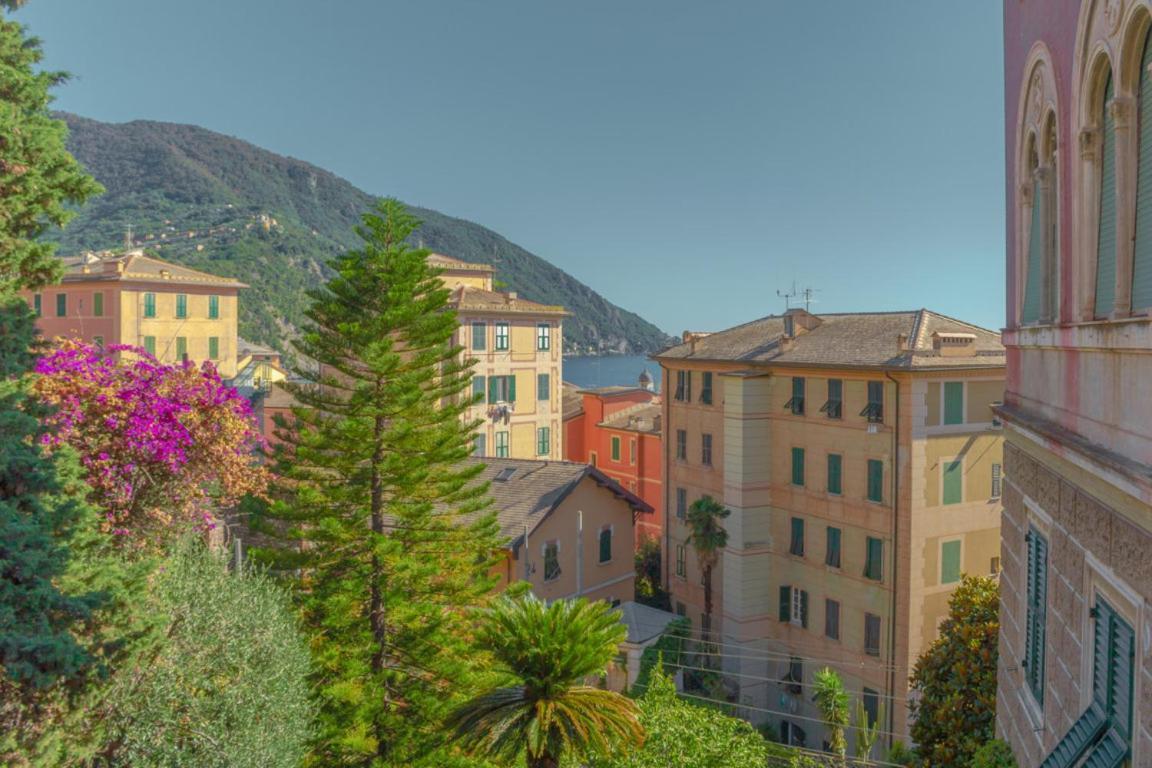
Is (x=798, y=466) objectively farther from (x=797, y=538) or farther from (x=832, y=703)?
(x=832, y=703)

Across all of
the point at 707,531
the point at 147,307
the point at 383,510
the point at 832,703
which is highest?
the point at 147,307

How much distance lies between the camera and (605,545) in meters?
26.4

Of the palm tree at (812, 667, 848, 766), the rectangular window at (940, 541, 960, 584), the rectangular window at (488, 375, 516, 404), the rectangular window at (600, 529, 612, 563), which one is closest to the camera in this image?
the palm tree at (812, 667, 848, 766)

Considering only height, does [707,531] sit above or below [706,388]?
below

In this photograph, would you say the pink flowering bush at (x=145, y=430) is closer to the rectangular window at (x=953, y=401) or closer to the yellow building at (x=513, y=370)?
the rectangular window at (x=953, y=401)

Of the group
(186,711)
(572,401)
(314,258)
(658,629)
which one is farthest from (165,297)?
(314,258)

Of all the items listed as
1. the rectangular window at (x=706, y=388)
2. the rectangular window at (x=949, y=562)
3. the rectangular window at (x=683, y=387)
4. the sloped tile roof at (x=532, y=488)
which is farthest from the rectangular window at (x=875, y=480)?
the sloped tile roof at (x=532, y=488)

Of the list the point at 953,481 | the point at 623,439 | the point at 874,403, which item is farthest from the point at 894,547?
the point at 623,439

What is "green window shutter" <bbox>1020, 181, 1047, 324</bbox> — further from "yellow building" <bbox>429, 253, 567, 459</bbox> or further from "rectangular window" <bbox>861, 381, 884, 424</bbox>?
"yellow building" <bbox>429, 253, 567, 459</bbox>

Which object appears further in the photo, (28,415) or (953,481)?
(953,481)

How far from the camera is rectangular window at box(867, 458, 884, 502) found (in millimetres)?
21828

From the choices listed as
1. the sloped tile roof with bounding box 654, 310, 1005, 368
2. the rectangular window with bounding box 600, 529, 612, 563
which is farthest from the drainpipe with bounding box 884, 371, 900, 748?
the rectangular window with bounding box 600, 529, 612, 563

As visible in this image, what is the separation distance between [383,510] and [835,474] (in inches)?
533

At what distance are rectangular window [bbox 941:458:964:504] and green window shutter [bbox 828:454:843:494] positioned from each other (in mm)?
2675
